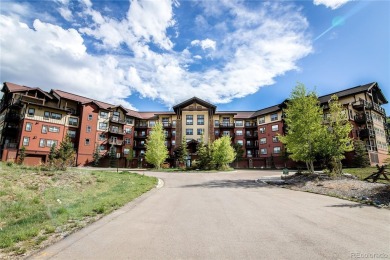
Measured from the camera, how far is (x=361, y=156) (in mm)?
34375

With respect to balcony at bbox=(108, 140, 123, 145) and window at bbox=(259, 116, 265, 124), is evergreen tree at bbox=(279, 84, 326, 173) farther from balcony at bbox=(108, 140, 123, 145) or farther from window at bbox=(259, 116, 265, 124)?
balcony at bbox=(108, 140, 123, 145)

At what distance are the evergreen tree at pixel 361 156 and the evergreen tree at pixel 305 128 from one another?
17371mm

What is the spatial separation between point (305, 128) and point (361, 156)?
1930 cm

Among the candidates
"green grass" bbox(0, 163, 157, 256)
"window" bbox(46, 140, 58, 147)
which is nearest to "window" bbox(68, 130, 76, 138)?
"window" bbox(46, 140, 58, 147)

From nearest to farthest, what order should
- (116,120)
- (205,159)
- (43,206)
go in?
(43,206)
(205,159)
(116,120)

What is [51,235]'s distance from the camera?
6.42m

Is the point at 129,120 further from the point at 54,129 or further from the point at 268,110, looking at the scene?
the point at 268,110

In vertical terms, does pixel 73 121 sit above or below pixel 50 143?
above

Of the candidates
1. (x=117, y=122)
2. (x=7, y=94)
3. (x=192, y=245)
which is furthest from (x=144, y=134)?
(x=192, y=245)

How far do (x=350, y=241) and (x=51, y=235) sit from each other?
840cm

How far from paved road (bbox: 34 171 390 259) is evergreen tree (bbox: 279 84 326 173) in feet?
44.3

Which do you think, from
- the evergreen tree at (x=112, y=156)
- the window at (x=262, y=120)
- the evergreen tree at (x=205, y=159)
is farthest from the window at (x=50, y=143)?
the window at (x=262, y=120)

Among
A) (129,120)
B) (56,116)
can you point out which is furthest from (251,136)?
(56,116)

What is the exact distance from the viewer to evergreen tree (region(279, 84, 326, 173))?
22.5 m
